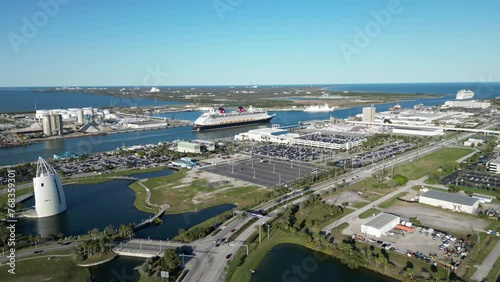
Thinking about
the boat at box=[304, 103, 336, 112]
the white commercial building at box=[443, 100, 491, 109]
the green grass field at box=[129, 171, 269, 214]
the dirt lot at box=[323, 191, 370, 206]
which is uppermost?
the white commercial building at box=[443, 100, 491, 109]

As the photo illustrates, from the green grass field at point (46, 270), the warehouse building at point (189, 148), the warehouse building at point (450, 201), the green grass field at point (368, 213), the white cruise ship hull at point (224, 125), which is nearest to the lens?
the green grass field at point (46, 270)

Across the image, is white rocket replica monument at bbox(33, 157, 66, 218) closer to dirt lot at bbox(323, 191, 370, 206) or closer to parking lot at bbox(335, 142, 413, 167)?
dirt lot at bbox(323, 191, 370, 206)

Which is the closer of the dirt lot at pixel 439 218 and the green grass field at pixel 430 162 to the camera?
the dirt lot at pixel 439 218

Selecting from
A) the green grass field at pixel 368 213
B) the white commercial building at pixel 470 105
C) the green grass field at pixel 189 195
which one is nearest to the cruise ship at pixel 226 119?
the green grass field at pixel 189 195

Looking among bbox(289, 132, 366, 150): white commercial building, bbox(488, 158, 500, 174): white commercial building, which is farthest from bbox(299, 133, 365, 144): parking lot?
bbox(488, 158, 500, 174): white commercial building

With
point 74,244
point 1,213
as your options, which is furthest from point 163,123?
point 74,244

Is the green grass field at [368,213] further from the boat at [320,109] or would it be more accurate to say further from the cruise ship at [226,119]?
the boat at [320,109]

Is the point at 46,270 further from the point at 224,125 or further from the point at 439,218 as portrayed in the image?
the point at 224,125
